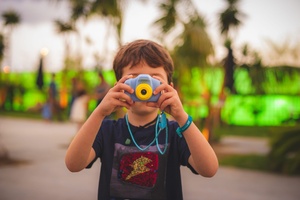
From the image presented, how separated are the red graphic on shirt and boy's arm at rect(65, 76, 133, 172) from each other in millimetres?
170

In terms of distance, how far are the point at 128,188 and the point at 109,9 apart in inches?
308

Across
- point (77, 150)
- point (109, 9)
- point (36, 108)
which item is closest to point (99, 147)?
point (77, 150)

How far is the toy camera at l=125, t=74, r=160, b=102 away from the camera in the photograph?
1336 mm

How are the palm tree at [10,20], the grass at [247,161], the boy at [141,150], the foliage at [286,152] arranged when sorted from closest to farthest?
the boy at [141,150] < the foliage at [286,152] < the grass at [247,161] < the palm tree at [10,20]

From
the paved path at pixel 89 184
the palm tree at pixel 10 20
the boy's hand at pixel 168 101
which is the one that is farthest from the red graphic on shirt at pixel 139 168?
the palm tree at pixel 10 20

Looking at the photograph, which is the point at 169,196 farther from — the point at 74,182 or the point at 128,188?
the point at 74,182

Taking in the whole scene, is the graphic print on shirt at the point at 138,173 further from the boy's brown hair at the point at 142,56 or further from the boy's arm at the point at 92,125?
the boy's brown hair at the point at 142,56

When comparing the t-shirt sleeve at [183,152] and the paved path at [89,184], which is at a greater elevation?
the t-shirt sleeve at [183,152]

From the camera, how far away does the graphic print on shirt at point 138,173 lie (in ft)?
5.10

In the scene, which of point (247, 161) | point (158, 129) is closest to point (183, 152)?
point (158, 129)

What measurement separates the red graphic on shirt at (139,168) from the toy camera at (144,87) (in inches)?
13.6

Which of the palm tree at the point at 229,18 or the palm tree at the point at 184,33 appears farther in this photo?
the palm tree at the point at 229,18

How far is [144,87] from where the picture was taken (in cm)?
134

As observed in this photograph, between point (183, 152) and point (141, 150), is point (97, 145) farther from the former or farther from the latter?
point (183, 152)
